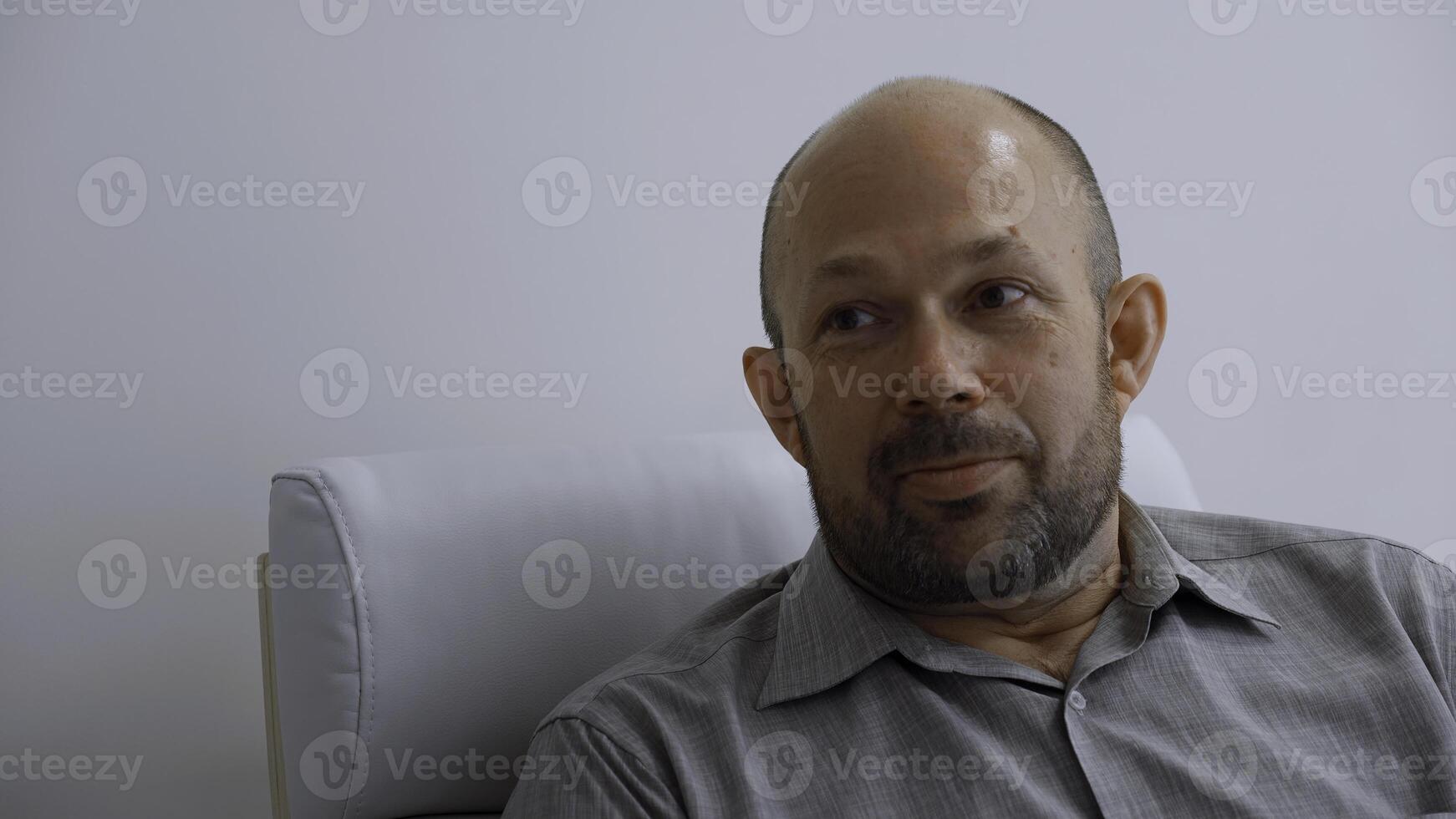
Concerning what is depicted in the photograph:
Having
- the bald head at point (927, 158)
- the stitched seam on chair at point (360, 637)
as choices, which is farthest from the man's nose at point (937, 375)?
the stitched seam on chair at point (360, 637)

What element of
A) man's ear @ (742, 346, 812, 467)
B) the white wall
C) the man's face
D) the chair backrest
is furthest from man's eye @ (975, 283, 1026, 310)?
the white wall

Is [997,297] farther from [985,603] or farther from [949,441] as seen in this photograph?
[985,603]

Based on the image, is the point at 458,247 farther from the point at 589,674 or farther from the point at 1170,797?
the point at 1170,797

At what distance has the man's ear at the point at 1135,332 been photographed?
1251mm

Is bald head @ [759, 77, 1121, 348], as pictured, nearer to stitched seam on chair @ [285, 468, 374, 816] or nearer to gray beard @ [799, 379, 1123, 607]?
gray beard @ [799, 379, 1123, 607]

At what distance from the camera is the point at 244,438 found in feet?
5.00

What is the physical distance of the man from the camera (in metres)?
1.00

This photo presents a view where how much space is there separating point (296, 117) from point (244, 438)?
0.44 metres

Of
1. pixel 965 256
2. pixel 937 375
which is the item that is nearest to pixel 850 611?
pixel 937 375

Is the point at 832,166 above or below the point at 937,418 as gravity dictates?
above

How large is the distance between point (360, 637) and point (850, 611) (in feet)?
1.54

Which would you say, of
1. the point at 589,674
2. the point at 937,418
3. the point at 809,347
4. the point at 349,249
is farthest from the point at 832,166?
the point at 349,249

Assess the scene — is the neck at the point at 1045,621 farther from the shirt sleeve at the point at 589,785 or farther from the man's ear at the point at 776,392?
the shirt sleeve at the point at 589,785

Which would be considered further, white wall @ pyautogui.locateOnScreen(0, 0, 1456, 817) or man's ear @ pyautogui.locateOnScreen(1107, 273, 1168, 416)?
white wall @ pyautogui.locateOnScreen(0, 0, 1456, 817)
